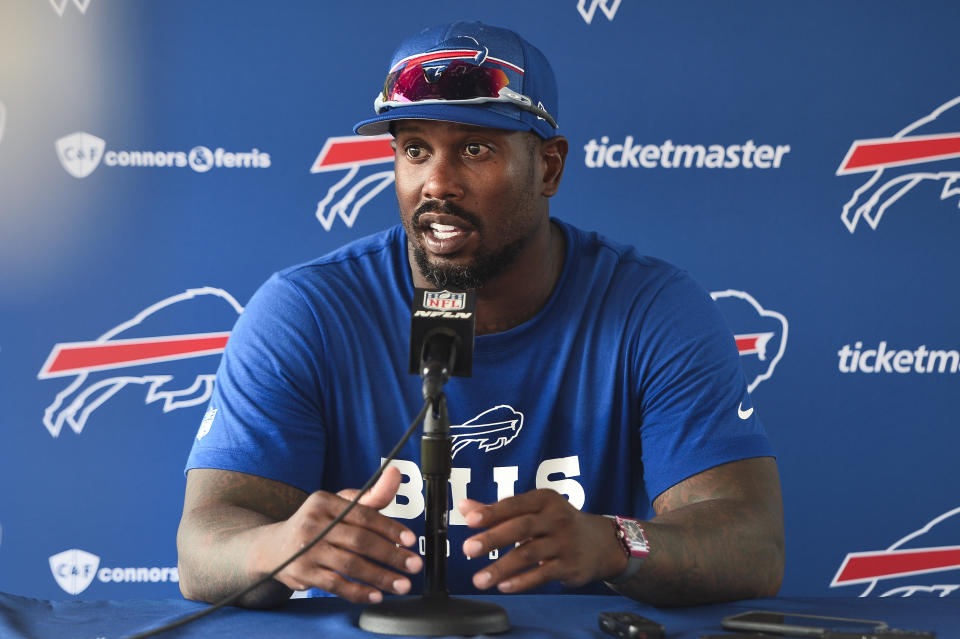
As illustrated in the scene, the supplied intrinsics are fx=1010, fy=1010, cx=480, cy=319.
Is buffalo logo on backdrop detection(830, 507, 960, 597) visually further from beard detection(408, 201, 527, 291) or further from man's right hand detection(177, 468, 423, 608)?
man's right hand detection(177, 468, 423, 608)

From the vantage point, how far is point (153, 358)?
2414 mm

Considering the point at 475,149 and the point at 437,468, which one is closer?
the point at 437,468

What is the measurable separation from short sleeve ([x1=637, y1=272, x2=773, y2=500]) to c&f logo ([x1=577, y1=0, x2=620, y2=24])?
1049mm

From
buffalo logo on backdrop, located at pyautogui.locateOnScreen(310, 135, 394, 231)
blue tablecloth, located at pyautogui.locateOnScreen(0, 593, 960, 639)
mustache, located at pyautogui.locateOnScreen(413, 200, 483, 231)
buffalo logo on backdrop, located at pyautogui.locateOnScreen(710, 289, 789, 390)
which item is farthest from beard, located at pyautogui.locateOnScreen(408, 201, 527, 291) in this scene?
buffalo logo on backdrop, located at pyautogui.locateOnScreen(710, 289, 789, 390)

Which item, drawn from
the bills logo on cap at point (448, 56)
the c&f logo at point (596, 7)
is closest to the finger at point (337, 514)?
the bills logo on cap at point (448, 56)

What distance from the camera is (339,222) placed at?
2.47 metres

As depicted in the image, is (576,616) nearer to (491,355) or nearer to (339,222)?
(491,355)

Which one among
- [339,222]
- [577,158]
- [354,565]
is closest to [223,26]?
[339,222]

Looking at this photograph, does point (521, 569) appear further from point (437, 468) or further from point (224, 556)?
point (224, 556)

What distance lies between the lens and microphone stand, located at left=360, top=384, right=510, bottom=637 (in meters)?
1.02

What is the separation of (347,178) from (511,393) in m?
1.08

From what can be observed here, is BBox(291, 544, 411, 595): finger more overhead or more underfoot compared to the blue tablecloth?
more overhead

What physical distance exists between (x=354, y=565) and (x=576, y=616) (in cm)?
26

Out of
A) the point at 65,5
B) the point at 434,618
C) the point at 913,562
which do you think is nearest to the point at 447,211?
the point at 434,618
